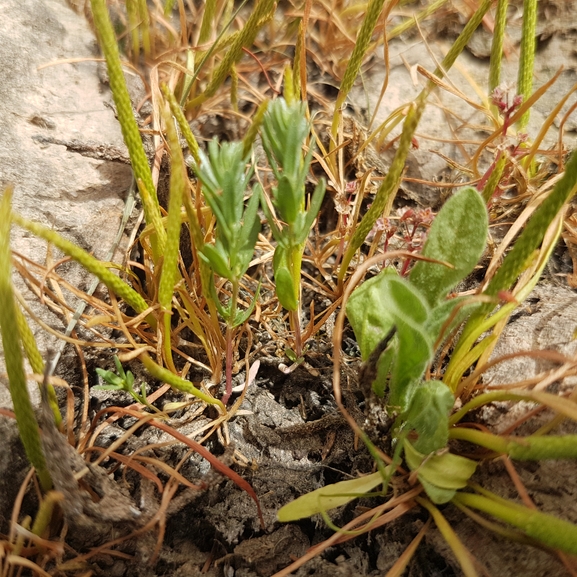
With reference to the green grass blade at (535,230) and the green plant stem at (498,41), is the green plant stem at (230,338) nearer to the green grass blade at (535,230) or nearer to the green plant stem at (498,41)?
the green grass blade at (535,230)

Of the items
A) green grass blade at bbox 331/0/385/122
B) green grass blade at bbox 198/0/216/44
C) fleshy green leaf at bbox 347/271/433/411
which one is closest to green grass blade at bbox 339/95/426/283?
fleshy green leaf at bbox 347/271/433/411

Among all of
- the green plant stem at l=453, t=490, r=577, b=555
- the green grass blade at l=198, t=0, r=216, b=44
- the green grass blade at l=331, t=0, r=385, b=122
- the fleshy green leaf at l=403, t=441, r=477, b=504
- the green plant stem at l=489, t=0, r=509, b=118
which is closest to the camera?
the green plant stem at l=453, t=490, r=577, b=555

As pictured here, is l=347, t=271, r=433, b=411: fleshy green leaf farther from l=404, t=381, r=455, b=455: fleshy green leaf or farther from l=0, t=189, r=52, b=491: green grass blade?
l=0, t=189, r=52, b=491: green grass blade

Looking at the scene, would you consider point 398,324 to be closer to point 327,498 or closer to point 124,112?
point 327,498

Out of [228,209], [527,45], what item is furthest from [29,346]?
[527,45]

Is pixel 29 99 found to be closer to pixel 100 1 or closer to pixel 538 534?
pixel 100 1

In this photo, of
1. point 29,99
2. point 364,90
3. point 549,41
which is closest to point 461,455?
point 364,90
